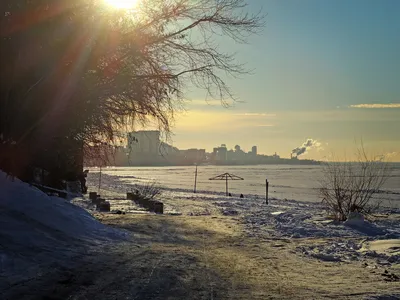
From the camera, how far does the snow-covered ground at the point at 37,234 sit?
7.29 m

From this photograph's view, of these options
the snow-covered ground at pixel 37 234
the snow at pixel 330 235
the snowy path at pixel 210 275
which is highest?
the snow-covered ground at pixel 37 234

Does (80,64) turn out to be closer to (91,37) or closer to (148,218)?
(91,37)

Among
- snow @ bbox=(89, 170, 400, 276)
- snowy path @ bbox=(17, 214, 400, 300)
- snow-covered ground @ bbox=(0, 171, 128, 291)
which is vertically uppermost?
snow-covered ground @ bbox=(0, 171, 128, 291)

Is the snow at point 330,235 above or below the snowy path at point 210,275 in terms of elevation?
below

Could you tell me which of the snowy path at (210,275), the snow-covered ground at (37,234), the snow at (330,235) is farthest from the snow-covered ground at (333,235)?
the snow-covered ground at (37,234)

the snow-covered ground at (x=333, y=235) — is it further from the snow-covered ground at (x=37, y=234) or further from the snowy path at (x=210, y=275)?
the snow-covered ground at (x=37, y=234)

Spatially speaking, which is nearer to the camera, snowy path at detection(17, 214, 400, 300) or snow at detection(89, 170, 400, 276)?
snowy path at detection(17, 214, 400, 300)

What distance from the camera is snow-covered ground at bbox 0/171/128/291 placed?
23.9 feet

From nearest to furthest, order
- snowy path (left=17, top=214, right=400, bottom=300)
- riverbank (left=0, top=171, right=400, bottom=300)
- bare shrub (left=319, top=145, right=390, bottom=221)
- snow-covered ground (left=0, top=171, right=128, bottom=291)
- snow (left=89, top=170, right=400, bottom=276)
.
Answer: snowy path (left=17, top=214, right=400, bottom=300) < riverbank (left=0, top=171, right=400, bottom=300) < snow-covered ground (left=0, top=171, right=128, bottom=291) < snow (left=89, top=170, right=400, bottom=276) < bare shrub (left=319, top=145, right=390, bottom=221)

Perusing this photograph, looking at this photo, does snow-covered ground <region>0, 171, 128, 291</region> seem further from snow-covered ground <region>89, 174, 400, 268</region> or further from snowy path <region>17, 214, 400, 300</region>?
snow-covered ground <region>89, 174, 400, 268</region>

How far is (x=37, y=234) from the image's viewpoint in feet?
30.1

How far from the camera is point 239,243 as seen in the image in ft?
39.7

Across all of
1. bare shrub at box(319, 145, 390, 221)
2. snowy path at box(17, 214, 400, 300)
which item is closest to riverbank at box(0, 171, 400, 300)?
snowy path at box(17, 214, 400, 300)

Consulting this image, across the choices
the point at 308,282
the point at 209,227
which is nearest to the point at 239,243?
the point at 209,227
